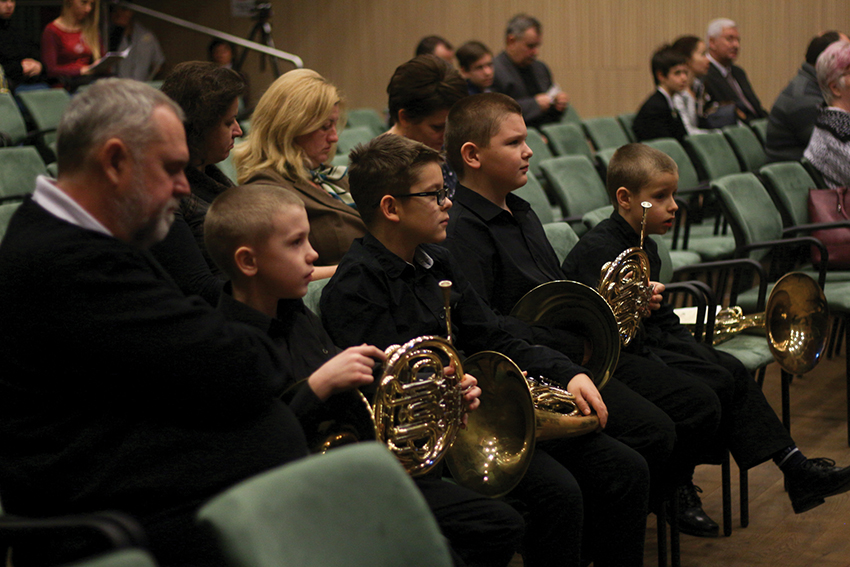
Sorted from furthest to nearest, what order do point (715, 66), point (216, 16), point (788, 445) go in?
point (216, 16), point (715, 66), point (788, 445)

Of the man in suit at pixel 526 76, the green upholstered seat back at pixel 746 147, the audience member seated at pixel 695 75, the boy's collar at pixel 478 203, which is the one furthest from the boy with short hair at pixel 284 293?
the audience member seated at pixel 695 75

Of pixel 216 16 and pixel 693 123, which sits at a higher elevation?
pixel 216 16

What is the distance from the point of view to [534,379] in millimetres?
2145

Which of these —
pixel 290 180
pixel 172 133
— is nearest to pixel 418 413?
pixel 172 133

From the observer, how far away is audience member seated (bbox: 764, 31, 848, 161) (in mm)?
4980

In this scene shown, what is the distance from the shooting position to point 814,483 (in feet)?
8.36

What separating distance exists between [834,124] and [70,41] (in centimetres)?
478

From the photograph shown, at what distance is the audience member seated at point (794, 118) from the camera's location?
4980 millimetres

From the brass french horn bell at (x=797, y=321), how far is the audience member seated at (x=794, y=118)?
2.32 meters

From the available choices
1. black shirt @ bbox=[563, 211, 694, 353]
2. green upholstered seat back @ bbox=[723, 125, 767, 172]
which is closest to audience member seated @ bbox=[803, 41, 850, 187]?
green upholstered seat back @ bbox=[723, 125, 767, 172]

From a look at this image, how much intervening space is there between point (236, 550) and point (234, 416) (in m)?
0.40

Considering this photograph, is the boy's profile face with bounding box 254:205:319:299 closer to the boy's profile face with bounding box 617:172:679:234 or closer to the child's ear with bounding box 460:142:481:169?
the child's ear with bounding box 460:142:481:169

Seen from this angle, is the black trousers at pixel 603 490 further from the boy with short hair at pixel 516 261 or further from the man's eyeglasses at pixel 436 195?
the man's eyeglasses at pixel 436 195

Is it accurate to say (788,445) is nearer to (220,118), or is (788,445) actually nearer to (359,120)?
(220,118)
